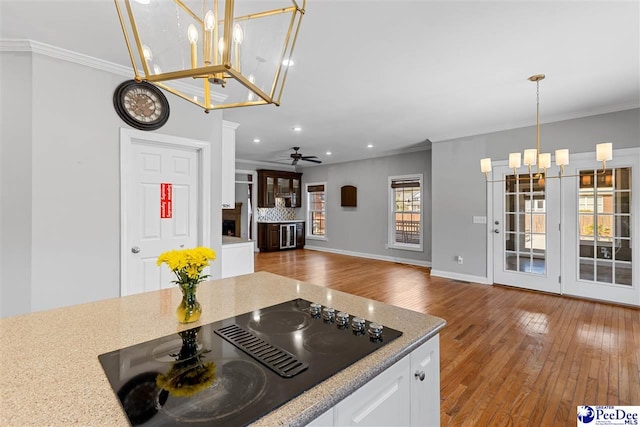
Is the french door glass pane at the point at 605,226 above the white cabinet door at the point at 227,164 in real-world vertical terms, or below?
below

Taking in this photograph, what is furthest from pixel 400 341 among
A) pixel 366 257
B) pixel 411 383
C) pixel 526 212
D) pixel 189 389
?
pixel 366 257

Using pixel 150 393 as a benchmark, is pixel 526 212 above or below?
above

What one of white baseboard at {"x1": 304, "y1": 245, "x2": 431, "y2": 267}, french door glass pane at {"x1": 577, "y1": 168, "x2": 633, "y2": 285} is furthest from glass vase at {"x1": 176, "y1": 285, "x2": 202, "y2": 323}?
white baseboard at {"x1": 304, "y1": 245, "x2": 431, "y2": 267}

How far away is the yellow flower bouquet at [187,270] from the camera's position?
1148 mm

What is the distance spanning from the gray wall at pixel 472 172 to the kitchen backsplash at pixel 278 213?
4.75 meters

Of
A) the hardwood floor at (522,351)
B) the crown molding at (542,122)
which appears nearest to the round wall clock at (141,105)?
the hardwood floor at (522,351)

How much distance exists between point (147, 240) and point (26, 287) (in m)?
0.90

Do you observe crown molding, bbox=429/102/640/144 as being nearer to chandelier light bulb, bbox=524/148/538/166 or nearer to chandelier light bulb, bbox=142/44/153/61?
chandelier light bulb, bbox=524/148/538/166

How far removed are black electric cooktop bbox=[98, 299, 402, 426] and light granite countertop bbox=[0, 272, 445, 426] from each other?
37 millimetres

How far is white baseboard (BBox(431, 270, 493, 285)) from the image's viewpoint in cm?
498

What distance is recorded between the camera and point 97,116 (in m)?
2.63

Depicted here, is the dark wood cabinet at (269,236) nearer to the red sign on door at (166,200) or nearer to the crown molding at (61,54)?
the red sign on door at (166,200)

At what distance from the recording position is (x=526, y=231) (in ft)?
15.2

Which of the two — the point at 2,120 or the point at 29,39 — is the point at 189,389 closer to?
the point at 2,120
